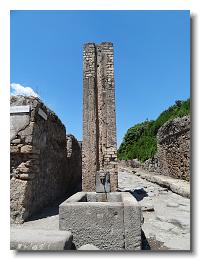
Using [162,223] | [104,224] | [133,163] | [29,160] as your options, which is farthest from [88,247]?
[133,163]

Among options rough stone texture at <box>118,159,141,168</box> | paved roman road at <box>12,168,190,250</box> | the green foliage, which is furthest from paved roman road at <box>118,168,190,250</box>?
rough stone texture at <box>118,159,141,168</box>

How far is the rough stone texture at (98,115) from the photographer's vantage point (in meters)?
6.89

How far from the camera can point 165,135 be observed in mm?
10031

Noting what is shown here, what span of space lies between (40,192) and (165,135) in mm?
6170

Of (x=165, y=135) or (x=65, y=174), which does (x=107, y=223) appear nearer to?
(x=65, y=174)

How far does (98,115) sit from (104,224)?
4.28 m

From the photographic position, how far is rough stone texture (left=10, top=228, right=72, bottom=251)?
2.62m

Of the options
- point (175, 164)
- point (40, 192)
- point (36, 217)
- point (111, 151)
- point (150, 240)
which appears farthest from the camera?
point (175, 164)

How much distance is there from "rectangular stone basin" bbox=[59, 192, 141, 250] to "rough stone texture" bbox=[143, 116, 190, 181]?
462 cm

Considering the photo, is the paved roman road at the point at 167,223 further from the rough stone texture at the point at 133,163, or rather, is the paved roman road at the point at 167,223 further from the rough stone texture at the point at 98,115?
the rough stone texture at the point at 133,163

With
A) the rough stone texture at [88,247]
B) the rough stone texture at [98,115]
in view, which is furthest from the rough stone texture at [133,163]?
the rough stone texture at [88,247]

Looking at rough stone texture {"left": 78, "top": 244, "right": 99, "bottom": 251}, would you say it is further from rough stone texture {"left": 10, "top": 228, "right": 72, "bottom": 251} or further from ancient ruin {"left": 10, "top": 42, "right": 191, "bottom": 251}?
rough stone texture {"left": 10, "top": 228, "right": 72, "bottom": 251}

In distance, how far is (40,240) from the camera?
105 inches
